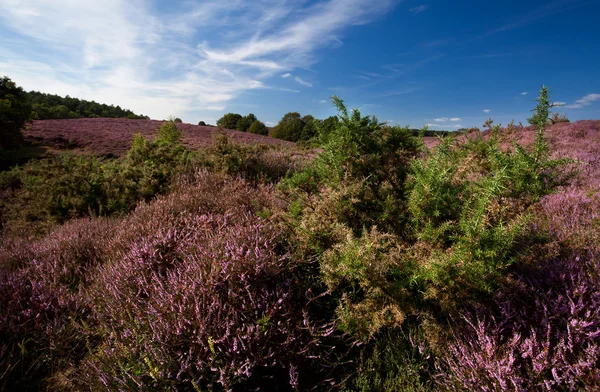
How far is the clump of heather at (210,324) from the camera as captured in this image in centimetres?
201

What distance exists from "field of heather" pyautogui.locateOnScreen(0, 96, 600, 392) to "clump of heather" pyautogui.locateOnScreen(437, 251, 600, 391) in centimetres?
1

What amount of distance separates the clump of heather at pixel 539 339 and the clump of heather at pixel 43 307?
318 cm

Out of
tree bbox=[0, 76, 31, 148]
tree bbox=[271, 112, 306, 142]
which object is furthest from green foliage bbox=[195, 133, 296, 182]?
tree bbox=[271, 112, 306, 142]

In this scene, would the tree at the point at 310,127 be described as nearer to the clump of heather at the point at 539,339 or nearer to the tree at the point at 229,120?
the clump of heather at the point at 539,339

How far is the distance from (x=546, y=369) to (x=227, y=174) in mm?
5139

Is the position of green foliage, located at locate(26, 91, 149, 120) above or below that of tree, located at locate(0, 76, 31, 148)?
above

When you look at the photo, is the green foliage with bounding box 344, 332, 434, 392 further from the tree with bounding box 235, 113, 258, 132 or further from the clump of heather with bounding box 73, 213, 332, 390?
the tree with bounding box 235, 113, 258, 132

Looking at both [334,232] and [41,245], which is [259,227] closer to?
[334,232]

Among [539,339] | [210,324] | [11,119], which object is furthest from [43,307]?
[11,119]

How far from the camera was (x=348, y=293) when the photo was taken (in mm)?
2523

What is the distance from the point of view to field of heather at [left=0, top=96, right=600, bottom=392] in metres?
2.02

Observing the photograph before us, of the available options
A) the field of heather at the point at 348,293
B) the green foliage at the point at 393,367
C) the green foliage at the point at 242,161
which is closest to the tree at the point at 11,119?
the green foliage at the point at 242,161

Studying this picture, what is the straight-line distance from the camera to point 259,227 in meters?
3.09

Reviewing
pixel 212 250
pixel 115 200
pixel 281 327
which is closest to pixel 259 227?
pixel 212 250
